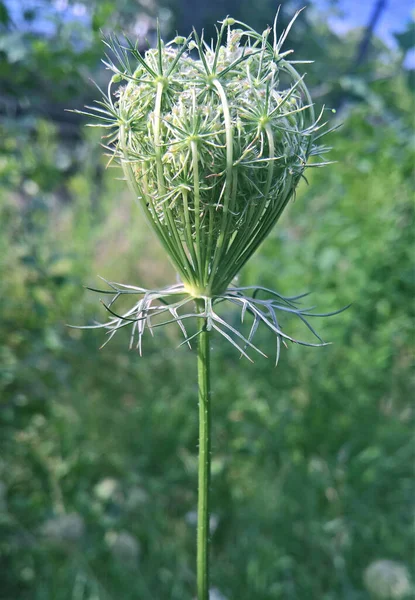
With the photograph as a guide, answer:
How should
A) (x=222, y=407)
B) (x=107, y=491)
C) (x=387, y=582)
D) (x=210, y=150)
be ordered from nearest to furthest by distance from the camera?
(x=210, y=150) → (x=387, y=582) → (x=107, y=491) → (x=222, y=407)

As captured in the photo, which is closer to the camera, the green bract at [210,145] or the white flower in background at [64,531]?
the green bract at [210,145]

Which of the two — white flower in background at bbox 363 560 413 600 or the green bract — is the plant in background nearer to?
the green bract

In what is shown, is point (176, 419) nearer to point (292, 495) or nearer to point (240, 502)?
point (240, 502)

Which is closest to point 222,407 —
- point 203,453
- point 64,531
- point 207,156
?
point 64,531

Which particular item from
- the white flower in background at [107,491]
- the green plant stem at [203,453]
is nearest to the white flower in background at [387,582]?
the white flower in background at [107,491]

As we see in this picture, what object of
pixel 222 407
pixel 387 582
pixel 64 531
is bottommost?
pixel 387 582

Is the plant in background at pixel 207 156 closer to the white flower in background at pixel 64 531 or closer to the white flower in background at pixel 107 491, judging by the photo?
the white flower in background at pixel 64 531

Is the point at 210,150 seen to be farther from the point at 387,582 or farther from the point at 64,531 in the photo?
the point at 387,582

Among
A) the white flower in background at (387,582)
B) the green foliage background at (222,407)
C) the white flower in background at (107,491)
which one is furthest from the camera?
the white flower in background at (107,491)

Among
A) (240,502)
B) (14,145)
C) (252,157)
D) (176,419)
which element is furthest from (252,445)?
(252,157)

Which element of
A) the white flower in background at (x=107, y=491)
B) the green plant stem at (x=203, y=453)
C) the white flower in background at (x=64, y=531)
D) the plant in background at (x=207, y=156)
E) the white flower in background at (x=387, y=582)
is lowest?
the white flower in background at (x=387, y=582)
